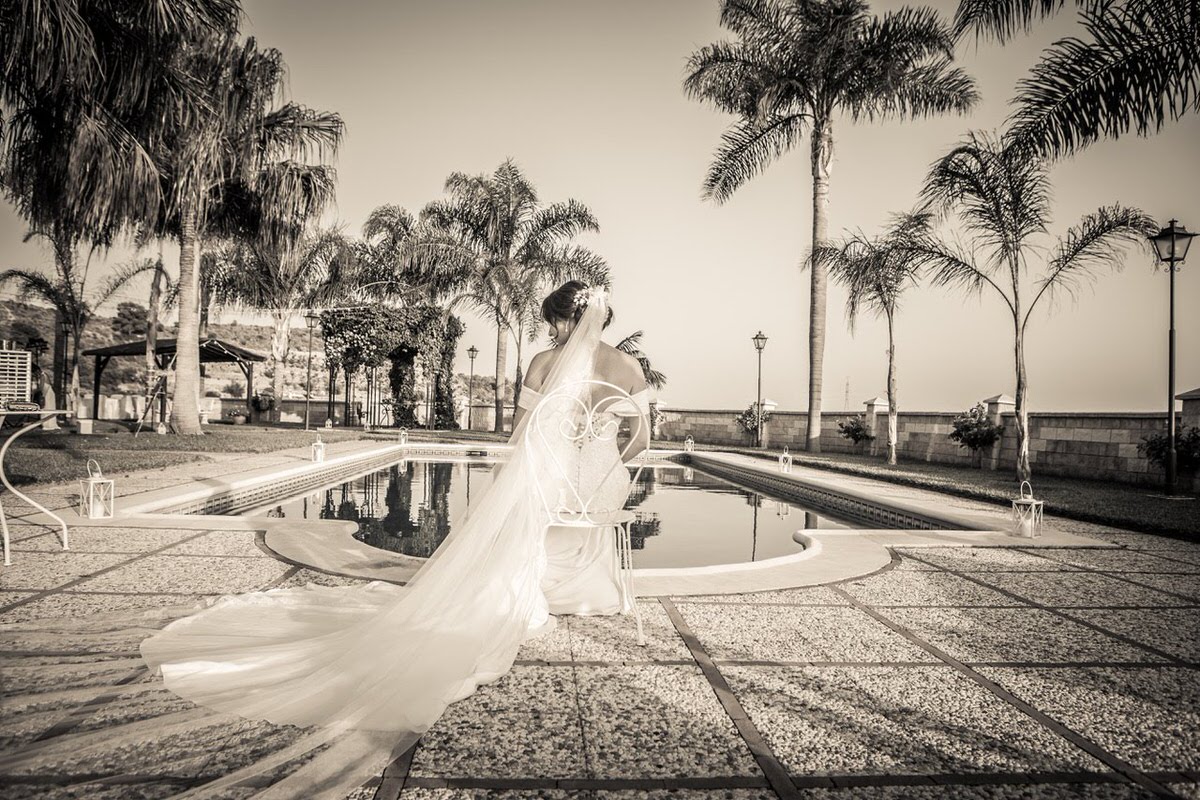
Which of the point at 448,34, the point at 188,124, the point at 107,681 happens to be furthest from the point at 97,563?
the point at 448,34

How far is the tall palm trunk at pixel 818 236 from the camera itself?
16.2m

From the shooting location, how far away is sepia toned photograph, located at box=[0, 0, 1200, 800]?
2.06 metres

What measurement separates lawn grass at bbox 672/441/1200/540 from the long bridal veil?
6629 millimetres

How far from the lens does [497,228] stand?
21047mm

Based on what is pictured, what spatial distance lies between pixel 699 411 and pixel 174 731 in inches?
926

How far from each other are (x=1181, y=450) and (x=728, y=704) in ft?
37.5

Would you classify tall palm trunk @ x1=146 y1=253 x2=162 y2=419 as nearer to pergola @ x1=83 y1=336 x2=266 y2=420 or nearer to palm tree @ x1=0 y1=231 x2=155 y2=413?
pergola @ x1=83 y1=336 x2=266 y2=420

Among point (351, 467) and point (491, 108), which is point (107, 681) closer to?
point (351, 467)

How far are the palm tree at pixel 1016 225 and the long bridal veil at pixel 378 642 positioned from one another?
30.8ft

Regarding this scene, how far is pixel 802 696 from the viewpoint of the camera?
7.77 ft

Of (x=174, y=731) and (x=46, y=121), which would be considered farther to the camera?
(x=46, y=121)

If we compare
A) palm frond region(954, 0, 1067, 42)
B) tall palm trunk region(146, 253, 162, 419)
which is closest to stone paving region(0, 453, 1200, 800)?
palm frond region(954, 0, 1067, 42)

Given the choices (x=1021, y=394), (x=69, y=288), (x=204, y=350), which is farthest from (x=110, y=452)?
(x=1021, y=394)

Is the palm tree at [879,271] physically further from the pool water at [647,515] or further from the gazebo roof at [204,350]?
the gazebo roof at [204,350]
